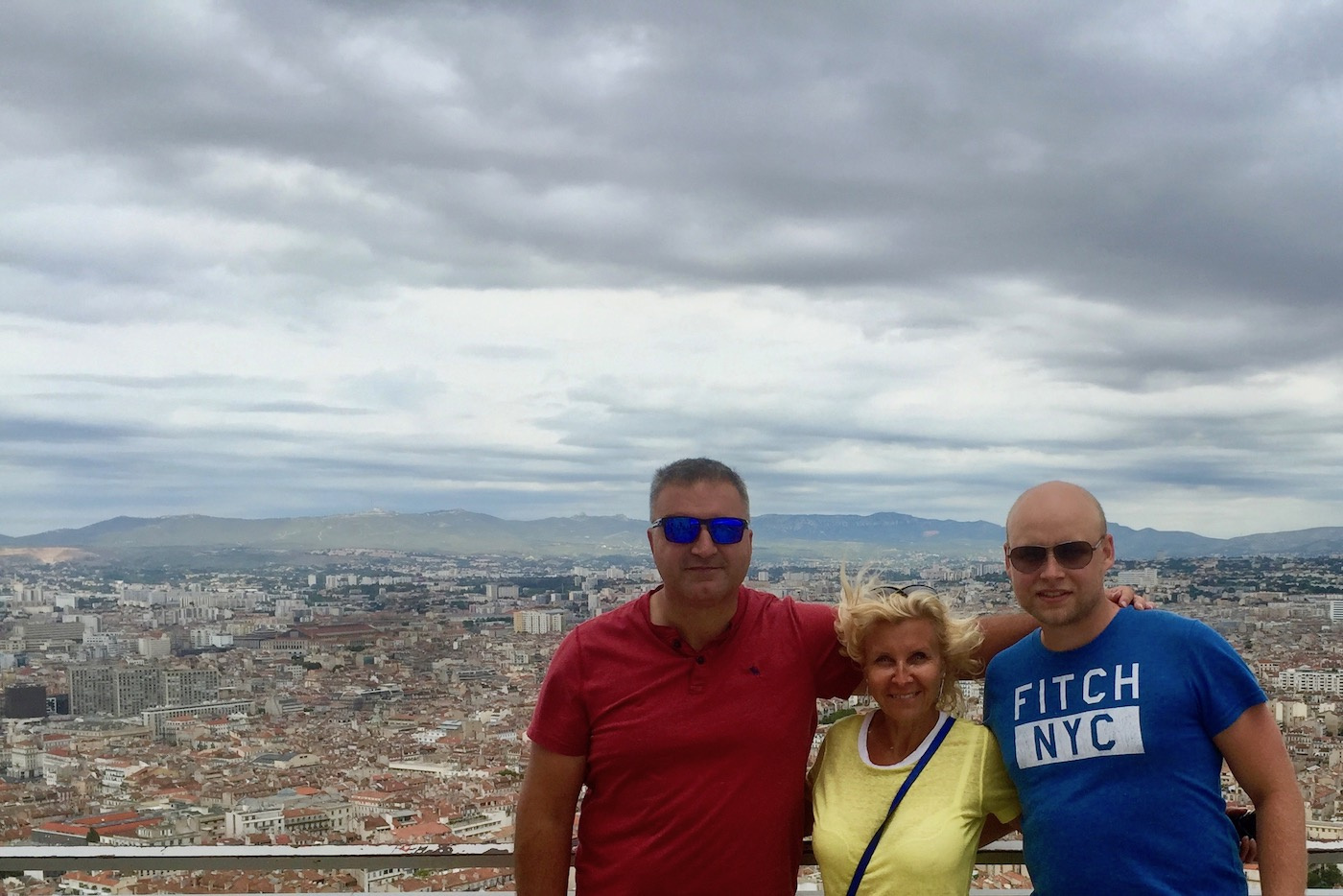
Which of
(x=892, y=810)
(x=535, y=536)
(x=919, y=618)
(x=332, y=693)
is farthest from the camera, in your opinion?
(x=535, y=536)

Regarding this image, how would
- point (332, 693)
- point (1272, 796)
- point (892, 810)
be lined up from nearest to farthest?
point (1272, 796), point (892, 810), point (332, 693)

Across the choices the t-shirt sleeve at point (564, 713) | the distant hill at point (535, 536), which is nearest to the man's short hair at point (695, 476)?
the t-shirt sleeve at point (564, 713)

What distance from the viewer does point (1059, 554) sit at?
2465 mm

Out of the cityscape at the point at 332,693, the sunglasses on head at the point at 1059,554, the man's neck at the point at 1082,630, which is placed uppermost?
the sunglasses on head at the point at 1059,554

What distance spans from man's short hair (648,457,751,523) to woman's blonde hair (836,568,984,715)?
1.21 feet

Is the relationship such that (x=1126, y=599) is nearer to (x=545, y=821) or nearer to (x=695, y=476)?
(x=695, y=476)

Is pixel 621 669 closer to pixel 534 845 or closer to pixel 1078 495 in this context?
pixel 534 845

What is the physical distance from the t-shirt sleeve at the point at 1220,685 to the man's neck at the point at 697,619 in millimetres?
1049

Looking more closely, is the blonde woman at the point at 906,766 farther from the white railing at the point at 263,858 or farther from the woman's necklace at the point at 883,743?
the white railing at the point at 263,858

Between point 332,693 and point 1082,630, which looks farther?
point 332,693

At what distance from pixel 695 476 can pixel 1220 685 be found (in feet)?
4.17

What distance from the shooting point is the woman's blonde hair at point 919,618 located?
101 inches

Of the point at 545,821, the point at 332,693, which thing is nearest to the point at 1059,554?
the point at 545,821

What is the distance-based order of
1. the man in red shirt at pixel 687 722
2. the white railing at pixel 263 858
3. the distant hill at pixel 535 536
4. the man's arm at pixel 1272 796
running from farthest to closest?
the distant hill at pixel 535 536, the white railing at pixel 263 858, the man in red shirt at pixel 687 722, the man's arm at pixel 1272 796
